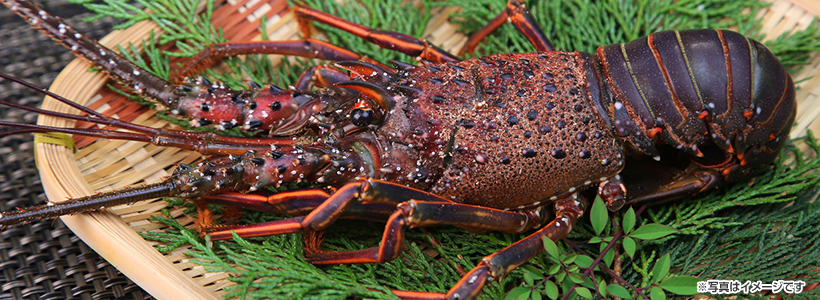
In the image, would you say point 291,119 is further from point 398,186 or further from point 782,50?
point 782,50

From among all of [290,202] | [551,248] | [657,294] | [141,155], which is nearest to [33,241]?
[141,155]

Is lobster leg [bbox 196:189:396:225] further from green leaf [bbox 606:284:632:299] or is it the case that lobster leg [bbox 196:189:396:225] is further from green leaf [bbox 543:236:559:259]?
green leaf [bbox 606:284:632:299]

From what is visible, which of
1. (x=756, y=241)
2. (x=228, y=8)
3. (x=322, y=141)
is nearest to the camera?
(x=322, y=141)

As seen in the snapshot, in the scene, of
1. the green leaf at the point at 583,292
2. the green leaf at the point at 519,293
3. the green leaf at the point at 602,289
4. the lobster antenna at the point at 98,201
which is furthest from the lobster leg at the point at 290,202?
the green leaf at the point at 602,289

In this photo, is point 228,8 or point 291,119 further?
point 228,8

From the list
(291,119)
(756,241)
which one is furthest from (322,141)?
(756,241)

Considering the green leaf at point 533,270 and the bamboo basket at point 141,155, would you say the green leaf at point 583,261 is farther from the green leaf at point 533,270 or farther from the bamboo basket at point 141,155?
the bamboo basket at point 141,155
